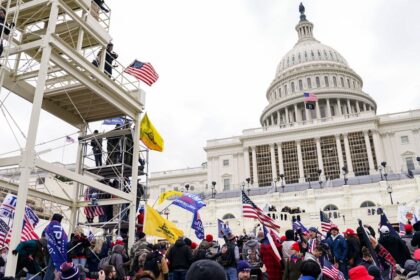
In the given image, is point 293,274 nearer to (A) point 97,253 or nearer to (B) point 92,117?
(A) point 97,253


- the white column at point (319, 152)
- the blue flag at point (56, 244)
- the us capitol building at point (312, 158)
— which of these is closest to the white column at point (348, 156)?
the us capitol building at point (312, 158)

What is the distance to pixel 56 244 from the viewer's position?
8.73 m

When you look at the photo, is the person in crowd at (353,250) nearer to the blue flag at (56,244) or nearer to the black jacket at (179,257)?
the black jacket at (179,257)

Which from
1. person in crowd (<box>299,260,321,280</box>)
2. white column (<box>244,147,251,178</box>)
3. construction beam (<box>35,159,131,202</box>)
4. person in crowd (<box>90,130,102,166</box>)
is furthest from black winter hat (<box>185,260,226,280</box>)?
white column (<box>244,147,251,178</box>)

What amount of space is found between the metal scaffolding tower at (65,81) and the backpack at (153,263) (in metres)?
4.87

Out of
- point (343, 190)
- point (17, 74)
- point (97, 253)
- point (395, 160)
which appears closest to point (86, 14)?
point (17, 74)

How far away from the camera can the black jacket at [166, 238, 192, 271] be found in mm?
9086

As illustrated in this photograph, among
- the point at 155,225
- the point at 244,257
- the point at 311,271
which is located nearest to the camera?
the point at 311,271

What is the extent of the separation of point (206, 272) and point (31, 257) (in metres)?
7.49

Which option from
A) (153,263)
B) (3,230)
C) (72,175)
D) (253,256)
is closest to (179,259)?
(253,256)

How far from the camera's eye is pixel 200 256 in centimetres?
955

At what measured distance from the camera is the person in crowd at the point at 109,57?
15432 millimetres

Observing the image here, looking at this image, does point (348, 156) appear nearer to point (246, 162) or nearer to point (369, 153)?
point (369, 153)

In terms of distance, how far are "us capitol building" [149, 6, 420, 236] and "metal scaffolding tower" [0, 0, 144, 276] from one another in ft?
64.7
